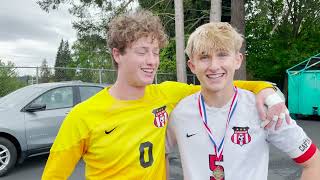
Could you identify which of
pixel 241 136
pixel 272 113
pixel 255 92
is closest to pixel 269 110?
pixel 272 113

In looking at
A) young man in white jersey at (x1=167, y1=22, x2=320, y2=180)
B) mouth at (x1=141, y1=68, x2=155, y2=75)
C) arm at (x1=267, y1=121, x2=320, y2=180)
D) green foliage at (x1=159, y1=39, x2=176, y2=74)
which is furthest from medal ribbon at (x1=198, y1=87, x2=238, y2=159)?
green foliage at (x1=159, y1=39, x2=176, y2=74)

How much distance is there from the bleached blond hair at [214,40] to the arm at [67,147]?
0.73 meters

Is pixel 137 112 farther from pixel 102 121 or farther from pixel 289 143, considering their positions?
pixel 289 143

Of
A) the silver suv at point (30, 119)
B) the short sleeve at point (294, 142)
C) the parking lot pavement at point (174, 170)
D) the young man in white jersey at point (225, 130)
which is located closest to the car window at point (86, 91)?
the silver suv at point (30, 119)

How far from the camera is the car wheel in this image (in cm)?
719

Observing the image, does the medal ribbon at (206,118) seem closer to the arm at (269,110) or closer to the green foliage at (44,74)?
the arm at (269,110)

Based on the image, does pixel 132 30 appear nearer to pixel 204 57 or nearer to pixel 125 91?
pixel 125 91

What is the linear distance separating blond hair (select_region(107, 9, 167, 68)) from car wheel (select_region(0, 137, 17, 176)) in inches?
215

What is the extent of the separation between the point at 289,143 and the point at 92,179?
1092 millimetres

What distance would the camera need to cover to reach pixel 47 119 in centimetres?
769

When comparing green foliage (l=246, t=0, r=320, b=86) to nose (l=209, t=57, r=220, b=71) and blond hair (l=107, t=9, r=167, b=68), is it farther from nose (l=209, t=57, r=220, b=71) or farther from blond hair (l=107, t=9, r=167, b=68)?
nose (l=209, t=57, r=220, b=71)

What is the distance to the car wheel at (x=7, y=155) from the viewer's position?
283 inches

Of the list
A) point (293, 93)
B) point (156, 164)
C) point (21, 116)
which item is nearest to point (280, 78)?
point (293, 93)

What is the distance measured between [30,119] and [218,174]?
605 centimetres
